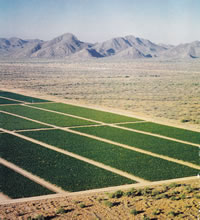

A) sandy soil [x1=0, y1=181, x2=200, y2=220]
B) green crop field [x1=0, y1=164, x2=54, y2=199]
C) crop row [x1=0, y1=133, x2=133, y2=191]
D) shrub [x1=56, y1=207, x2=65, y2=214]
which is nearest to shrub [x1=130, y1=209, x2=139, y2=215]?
sandy soil [x1=0, y1=181, x2=200, y2=220]

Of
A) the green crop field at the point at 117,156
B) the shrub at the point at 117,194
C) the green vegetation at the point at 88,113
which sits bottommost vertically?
the shrub at the point at 117,194

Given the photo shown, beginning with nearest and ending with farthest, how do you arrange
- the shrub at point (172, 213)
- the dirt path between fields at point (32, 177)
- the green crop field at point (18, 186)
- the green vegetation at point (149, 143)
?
the shrub at point (172, 213) < the green crop field at point (18, 186) < the dirt path between fields at point (32, 177) < the green vegetation at point (149, 143)

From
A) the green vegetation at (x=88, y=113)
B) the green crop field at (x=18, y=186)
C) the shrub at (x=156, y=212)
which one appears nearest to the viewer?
the shrub at (x=156, y=212)

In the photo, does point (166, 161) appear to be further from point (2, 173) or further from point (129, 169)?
point (2, 173)

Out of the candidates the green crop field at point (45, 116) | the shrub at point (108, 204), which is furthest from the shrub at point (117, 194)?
the green crop field at point (45, 116)

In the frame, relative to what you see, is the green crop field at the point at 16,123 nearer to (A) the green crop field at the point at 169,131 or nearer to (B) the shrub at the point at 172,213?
(A) the green crop field at the point at 169,131
